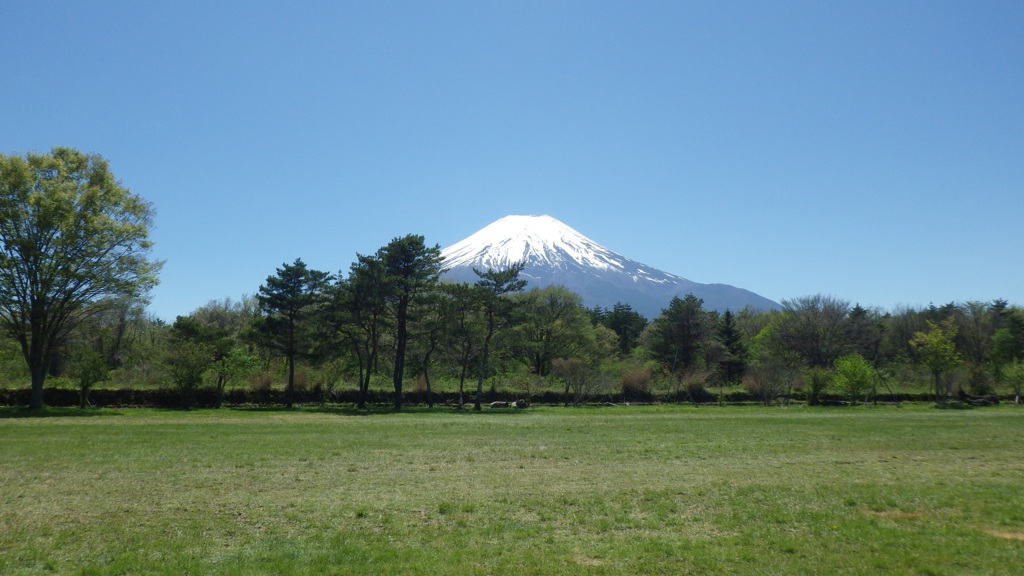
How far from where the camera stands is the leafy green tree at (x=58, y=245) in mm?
36438

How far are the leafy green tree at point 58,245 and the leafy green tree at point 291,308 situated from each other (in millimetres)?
8848

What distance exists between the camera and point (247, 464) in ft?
51.7

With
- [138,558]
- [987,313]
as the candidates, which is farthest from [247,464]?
[987,313]

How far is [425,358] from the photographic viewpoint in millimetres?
48844

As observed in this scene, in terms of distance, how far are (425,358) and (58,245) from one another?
25.5 meters

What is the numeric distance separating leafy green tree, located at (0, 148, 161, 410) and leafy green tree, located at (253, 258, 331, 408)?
8.85m

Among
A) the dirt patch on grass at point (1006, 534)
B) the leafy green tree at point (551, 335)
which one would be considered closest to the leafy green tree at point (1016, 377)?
the leafy green tree at point (551, 335)

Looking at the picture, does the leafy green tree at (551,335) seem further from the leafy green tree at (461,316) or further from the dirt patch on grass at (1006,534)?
the dirt patch on grass at (1006,534)

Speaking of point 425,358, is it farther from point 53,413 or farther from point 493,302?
point 53,413

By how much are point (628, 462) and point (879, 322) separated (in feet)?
258

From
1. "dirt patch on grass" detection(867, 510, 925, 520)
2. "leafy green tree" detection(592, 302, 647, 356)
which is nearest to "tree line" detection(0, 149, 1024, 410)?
"leafy green tree" detection(592, 302, 647, 356)

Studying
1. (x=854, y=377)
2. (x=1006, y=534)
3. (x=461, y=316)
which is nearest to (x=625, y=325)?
(x=854, y=377)

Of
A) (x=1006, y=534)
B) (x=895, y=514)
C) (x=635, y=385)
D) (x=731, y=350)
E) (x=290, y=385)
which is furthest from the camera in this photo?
(x=731, y=350)

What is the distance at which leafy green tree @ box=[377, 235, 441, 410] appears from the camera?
46250 mm
